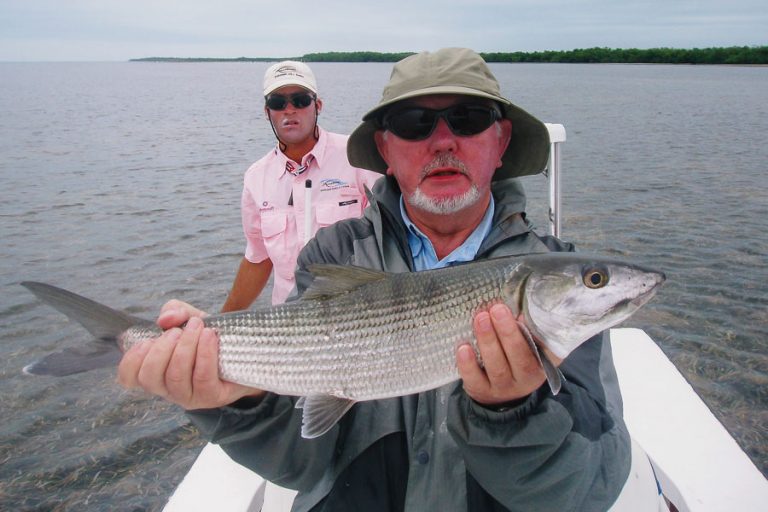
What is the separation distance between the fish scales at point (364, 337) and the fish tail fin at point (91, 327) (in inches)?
21.7

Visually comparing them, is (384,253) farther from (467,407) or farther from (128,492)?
(128,492)

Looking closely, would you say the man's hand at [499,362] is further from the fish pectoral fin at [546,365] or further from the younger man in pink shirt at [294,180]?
the younger man in pink shirt at [294,180]

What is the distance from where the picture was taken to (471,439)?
2.62m

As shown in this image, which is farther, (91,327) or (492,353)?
(91,327)

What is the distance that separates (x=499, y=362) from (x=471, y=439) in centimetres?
38

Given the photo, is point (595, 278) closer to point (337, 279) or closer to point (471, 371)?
point (471, 371)

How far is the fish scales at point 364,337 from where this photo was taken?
2822mm

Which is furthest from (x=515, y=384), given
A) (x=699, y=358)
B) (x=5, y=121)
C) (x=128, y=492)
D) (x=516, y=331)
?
(x=5, y=121)

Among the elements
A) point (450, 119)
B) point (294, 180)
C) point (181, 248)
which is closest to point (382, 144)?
point (450, 119)

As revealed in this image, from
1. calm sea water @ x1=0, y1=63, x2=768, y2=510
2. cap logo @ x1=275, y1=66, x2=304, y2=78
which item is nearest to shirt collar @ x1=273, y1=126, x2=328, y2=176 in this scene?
cap logo @ x1=275, y1=66, x2=304, y2=78

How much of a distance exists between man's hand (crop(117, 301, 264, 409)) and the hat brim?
1.81m

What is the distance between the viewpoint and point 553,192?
520cm

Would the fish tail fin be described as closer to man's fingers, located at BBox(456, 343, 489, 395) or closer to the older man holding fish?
the older man holding fish

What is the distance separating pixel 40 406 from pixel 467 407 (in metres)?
6.84
